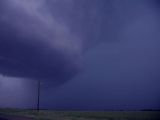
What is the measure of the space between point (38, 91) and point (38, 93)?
548 mm

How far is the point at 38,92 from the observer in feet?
237

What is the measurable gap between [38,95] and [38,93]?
0.55 metres

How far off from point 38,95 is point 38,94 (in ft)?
0.88

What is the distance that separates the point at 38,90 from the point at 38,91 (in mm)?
393

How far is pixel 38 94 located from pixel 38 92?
0.55 m

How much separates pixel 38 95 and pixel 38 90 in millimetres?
1438

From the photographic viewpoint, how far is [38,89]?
239ft

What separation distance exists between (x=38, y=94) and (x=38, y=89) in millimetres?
1557

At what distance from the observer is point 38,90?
72625 mm

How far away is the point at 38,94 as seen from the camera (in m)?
72.0

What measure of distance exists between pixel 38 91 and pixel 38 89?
0.79 m

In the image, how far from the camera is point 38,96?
2827 inches

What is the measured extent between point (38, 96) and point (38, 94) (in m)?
0.54
